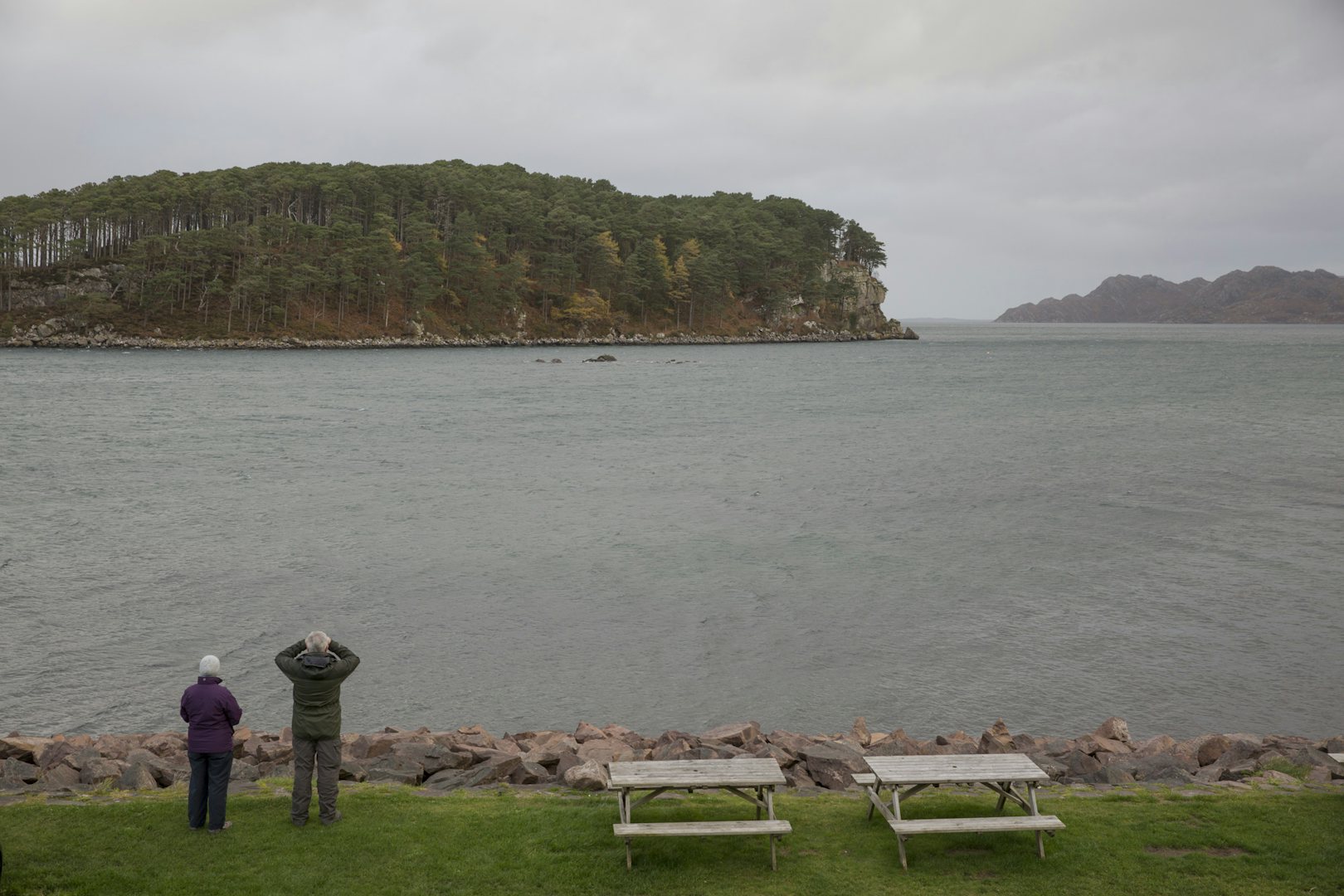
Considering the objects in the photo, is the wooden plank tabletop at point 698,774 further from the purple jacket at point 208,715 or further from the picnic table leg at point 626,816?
the purple jacket at point 208,715

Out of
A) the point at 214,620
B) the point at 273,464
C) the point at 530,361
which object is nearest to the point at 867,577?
the point at 214,620

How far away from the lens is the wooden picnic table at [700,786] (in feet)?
29.8

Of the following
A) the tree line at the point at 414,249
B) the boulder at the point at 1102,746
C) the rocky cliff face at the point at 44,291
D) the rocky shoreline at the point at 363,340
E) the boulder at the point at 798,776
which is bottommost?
the boulder at the point at 1102,746

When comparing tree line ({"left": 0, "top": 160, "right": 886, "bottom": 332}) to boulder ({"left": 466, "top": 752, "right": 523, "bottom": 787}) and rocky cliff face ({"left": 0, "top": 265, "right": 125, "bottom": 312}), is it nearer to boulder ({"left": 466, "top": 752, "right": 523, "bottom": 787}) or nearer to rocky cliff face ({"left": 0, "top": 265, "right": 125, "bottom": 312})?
rocky cliff face ({"left": 0, "top": 265, "right": 125, "bottom": 312})

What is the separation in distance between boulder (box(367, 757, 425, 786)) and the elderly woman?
84.3 inches

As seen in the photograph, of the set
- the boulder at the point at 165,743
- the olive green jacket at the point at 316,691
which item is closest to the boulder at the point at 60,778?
the boulder at the point at 165,743

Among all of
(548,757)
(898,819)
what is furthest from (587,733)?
(898,819)

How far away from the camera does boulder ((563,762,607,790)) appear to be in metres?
11.3

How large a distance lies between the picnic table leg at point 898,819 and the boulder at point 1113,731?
244 inches

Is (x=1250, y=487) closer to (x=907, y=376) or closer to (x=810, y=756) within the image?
(x=810, y=756)

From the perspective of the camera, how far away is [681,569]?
81.9ft

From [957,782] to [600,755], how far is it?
4.98m

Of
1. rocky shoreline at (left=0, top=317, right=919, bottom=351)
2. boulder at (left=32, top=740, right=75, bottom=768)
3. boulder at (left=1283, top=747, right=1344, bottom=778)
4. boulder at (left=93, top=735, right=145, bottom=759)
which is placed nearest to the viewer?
boulder at (left=1283, top=747, right=1344, bottom=778)

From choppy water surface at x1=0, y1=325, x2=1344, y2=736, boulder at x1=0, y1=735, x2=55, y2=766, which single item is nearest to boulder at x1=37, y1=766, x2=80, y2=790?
boulder at x1=0, y1=735, x2=55, y2=766
